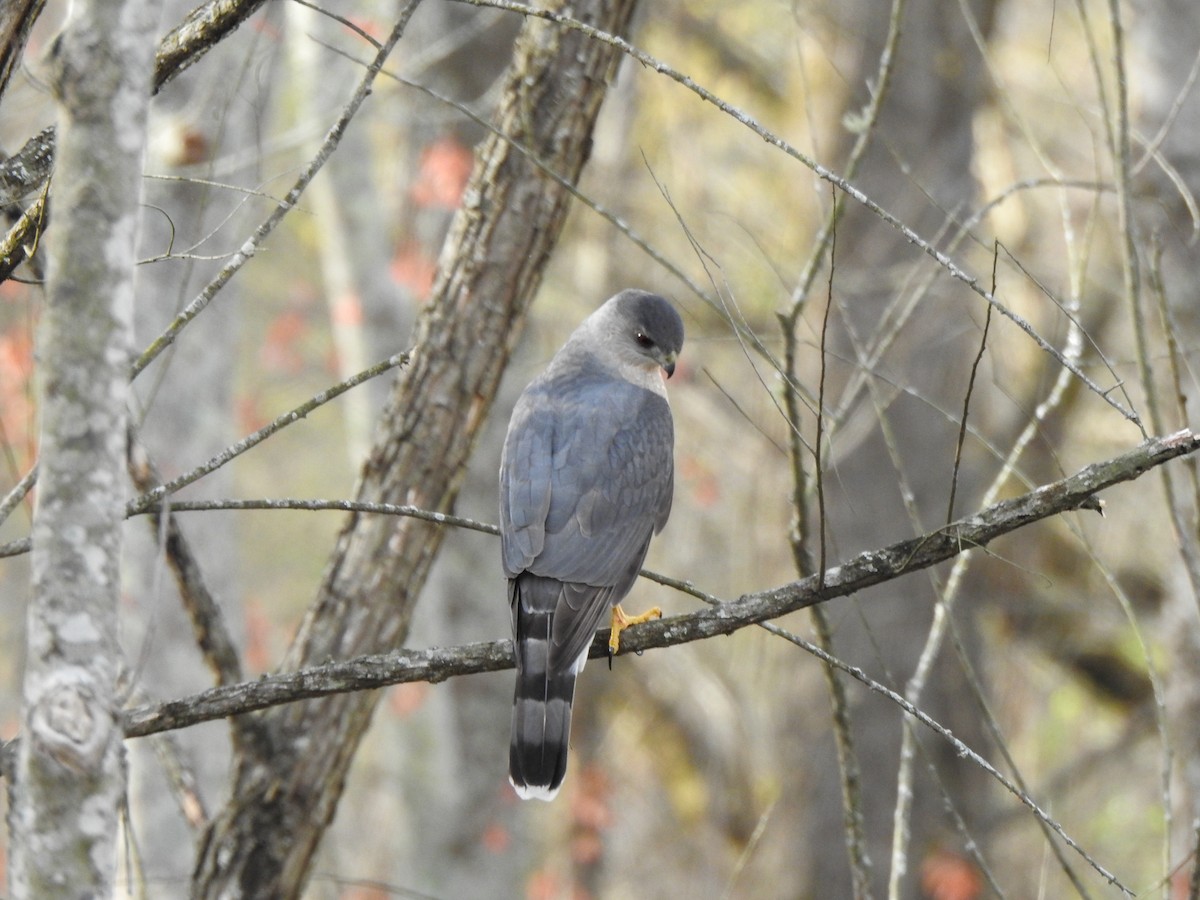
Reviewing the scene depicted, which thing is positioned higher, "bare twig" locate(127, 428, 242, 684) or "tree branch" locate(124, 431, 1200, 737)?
"bare twig" locate(127, 428, 242, 684)

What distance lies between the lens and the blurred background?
5.93m

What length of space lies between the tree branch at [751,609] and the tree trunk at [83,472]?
2.96 ft

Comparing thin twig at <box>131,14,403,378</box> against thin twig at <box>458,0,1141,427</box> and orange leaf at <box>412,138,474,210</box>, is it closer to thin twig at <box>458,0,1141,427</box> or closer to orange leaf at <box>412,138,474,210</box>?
thin twig at <box>458,0,1141,427</box>

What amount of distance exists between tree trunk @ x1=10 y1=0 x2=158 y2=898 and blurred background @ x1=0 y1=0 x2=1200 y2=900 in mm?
3836

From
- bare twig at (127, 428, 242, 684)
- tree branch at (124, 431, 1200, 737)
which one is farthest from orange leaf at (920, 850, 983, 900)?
tree branch at (124, 431, 1200, 737)

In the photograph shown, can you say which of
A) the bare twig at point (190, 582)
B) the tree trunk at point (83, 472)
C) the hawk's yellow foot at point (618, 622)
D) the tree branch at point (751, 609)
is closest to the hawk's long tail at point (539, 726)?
the hawk's yellow foot at point (618, 622)

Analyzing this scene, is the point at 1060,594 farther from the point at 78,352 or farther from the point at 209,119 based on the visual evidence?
the point at 78,352

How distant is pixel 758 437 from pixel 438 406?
547cm

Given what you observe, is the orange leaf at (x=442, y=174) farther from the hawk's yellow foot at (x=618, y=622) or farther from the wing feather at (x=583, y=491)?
the hawk's yellow foot at (x=618, y=622)

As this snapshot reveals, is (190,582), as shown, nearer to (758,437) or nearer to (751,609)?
(751,609)

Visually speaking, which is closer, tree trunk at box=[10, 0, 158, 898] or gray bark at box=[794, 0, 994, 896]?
tree trunk at box=[10, 0, 158, 898]

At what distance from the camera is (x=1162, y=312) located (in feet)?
8.55

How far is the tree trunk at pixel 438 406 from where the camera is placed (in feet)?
11.5

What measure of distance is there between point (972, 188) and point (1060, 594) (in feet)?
7.79
